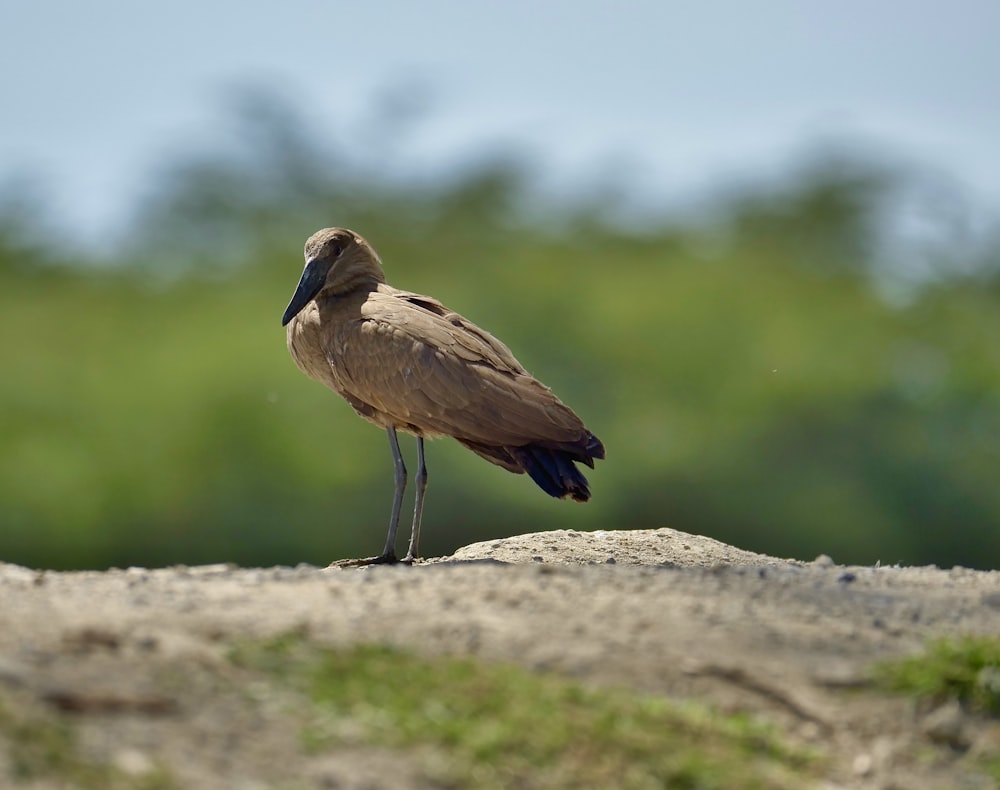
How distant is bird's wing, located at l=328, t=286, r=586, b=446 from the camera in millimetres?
7844

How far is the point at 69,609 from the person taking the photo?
4703mm

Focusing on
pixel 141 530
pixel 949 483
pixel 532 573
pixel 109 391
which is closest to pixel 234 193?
pixel 109 391

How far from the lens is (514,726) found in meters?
3.97

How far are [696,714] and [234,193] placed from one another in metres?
16.3

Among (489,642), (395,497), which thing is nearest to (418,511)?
(395,497)

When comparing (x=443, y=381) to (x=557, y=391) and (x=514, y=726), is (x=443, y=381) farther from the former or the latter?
(x=557, y=391)

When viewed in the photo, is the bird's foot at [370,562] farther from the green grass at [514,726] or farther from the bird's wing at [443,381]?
the green grass at [514,726]

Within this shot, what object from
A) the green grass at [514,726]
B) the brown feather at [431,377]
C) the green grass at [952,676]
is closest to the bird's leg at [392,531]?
the brown feather at [431,377]

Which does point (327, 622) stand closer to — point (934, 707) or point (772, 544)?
point (934, 707)

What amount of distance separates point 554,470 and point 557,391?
9.76 metres

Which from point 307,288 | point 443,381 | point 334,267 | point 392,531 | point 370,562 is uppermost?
point 334,267

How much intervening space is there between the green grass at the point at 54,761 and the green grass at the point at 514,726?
480 mm

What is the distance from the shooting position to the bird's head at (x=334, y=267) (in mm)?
8867

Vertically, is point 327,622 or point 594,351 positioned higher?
point 594,351
